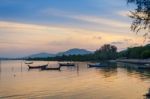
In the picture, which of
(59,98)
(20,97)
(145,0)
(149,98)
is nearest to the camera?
(145,0)

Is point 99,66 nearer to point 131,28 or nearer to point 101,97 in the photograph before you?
point 101,97

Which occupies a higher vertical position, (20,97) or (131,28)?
(131,28)

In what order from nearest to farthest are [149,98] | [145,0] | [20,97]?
1. [145,0]
2. [149,98]
3. [20,97]

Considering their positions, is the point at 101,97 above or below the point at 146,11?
below

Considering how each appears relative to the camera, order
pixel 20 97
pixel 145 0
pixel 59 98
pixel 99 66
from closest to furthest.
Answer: pixel 145 0 < pixel 59 98 < pixel 20 97 < pixel 99 66

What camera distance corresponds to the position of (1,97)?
53125mm

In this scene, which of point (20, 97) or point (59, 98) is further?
point (20, 97)

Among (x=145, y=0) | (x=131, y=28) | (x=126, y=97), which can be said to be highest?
(x=145, y=0)

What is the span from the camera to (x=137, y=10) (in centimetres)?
2759

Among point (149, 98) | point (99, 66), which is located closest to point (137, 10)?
point (149, 98)

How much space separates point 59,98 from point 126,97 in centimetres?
914

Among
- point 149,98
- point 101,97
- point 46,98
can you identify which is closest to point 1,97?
point 46,98

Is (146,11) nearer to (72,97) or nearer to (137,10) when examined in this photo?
(137,10)

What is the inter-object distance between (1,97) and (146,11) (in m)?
32.1
